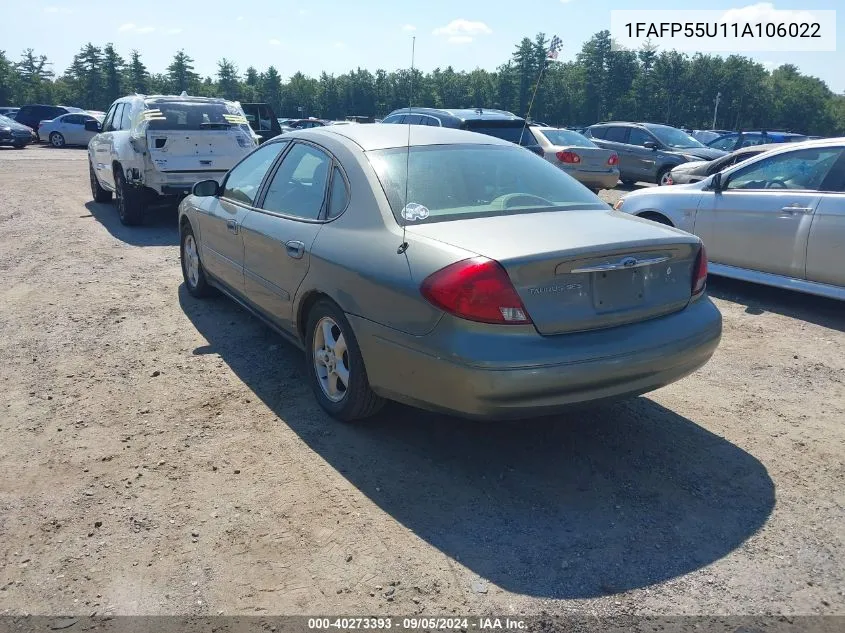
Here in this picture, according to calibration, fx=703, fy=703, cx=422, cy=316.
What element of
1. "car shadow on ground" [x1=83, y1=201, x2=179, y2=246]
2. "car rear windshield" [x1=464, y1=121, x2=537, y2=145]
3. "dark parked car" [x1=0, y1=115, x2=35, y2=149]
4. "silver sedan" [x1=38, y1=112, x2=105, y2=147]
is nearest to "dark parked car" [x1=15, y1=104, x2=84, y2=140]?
"silver sedan" [x1=38, y1=112, x2=105, y2=147]

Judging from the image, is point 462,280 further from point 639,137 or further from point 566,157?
point 639,137

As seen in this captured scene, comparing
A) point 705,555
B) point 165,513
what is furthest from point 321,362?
point 705,555

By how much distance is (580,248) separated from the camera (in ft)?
10.5

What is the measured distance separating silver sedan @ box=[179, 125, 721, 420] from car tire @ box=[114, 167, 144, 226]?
246 inches

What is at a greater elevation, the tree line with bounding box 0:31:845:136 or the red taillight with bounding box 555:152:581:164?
the tree line with bounding box 0:31:845:136

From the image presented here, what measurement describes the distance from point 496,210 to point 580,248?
69cm

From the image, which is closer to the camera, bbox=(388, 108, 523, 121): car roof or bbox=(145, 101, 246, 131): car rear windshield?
bbox=(145, 101, 246, 131): car rear windshield

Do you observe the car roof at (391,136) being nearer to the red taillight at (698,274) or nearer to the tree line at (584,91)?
the red taillight at (698,274)

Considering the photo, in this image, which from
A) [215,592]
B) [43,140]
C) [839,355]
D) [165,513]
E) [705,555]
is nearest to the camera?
[215,592]

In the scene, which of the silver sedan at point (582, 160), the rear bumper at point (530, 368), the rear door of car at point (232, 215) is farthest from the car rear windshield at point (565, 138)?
the rear bumper at point (530, 368)

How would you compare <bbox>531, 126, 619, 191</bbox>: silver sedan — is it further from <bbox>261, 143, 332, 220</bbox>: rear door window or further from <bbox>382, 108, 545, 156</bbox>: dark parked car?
<bbox>261, 143, 332, 220</bbox>: rear door window

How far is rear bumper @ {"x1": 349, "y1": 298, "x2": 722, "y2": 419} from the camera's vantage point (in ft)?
10.0

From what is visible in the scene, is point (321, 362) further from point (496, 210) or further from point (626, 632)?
point (626, 632)

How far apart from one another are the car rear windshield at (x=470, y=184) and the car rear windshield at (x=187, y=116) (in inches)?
278
